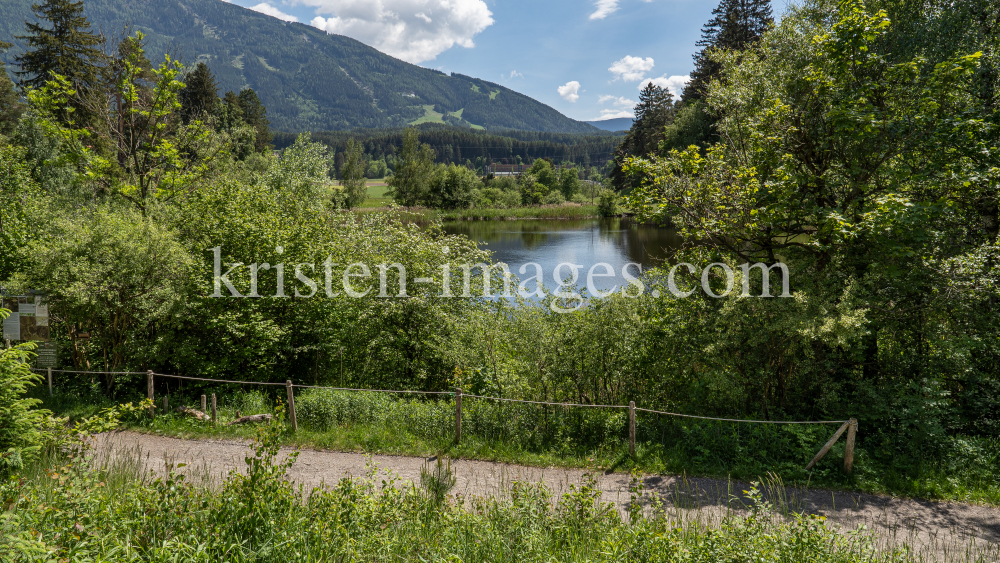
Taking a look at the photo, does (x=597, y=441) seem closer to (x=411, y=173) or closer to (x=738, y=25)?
(x=738, y=25)

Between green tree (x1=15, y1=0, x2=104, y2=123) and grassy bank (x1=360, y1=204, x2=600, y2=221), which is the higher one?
green tree (x1=15, y1=0, x2=104, y2=123)

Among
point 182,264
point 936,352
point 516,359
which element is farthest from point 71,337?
point 936,352

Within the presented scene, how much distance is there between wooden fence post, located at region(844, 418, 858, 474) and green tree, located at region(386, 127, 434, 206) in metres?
63.9

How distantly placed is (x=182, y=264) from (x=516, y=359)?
24.3 feet

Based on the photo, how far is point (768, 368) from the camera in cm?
919

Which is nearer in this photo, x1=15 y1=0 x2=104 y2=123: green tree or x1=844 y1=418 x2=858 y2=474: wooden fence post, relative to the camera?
x1=844 y1=418 x2=858 y2=474: wooden fence post

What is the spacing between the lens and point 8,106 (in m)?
33.9

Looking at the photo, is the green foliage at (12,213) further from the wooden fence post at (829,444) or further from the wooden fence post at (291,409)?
the wooden fence post at (829,444)

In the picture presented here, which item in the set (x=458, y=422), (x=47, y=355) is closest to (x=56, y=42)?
(x=47, y=355)

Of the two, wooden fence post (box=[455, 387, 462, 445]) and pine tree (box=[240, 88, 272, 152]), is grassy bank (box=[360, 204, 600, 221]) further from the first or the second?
wooden fence post (box=[455, 387, 462, 445])

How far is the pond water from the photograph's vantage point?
31.5 metres

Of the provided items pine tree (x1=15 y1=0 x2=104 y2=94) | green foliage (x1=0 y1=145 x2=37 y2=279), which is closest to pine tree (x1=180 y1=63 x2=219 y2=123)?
pine tree (x1=15 y1=0 x2=104 y2=94)

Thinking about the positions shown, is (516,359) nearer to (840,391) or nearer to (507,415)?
(507,415)

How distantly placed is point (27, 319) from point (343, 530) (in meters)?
11.0
